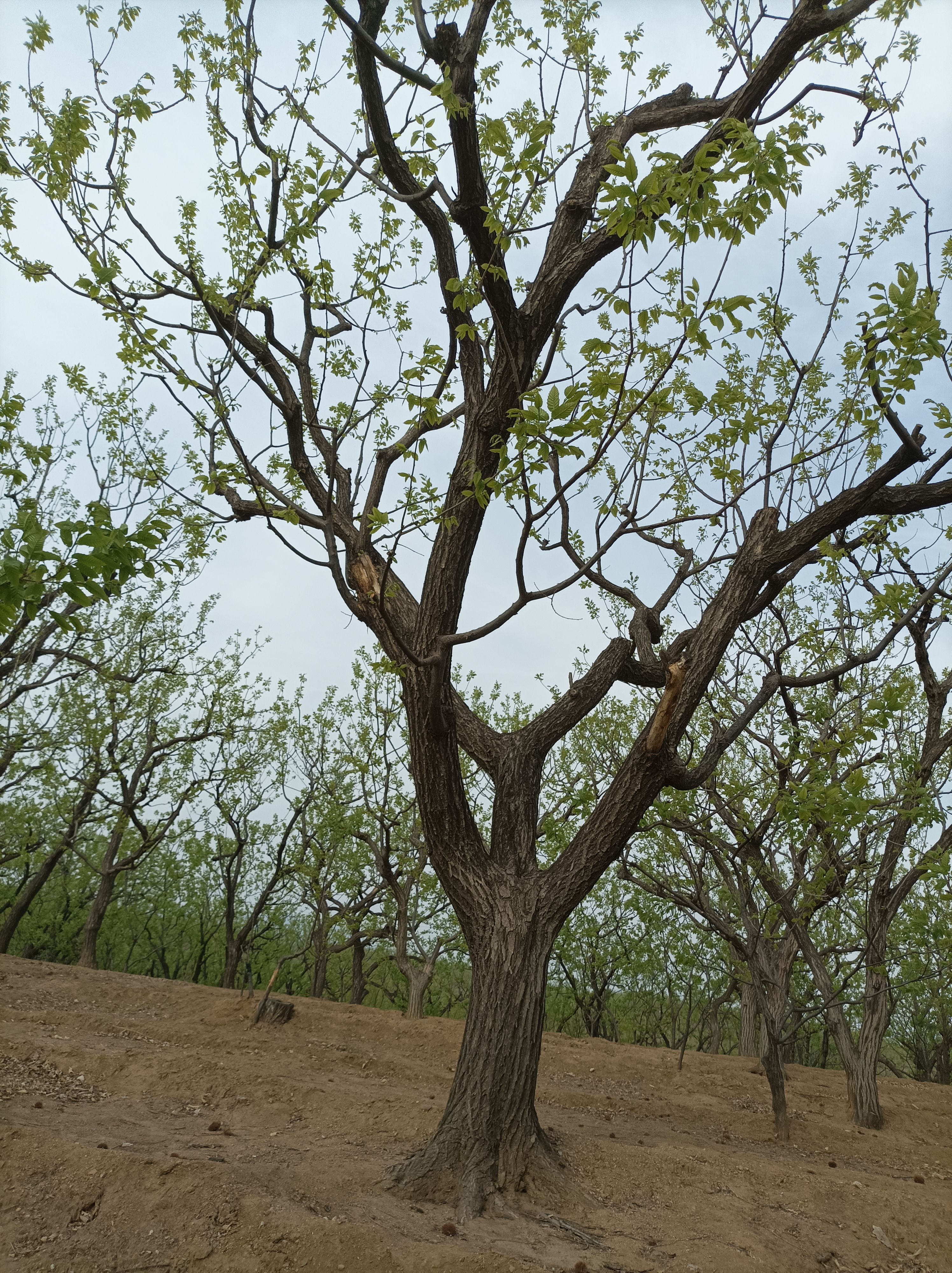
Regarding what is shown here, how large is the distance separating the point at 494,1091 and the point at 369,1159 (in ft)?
4.18

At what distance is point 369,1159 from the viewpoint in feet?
17.8

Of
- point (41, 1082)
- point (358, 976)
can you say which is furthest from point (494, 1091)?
point (358, 976)

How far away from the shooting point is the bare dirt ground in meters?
3.87

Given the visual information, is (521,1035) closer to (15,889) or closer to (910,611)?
(910,611)

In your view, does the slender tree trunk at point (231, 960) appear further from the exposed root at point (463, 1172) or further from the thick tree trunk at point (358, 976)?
the exposed root at point (463, 1172)

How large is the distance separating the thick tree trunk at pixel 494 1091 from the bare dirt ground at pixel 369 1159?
177 millimetres

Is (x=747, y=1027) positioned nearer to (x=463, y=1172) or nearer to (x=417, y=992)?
(x=417, y=992)

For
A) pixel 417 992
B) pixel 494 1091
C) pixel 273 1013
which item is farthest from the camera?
pixel 417 992

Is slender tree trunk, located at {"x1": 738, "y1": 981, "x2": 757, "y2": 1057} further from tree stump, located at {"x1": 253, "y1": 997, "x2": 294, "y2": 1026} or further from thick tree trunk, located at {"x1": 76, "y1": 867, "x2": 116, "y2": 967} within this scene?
thick tree trunk, located at {"x1": 76, "y1": 867, "x2": 116, "y2": 967}

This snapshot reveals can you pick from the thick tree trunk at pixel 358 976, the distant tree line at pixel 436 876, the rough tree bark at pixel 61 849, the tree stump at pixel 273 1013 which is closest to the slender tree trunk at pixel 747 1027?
the distant tree line at pixel 436 876

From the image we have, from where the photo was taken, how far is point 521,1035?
16.4 ft

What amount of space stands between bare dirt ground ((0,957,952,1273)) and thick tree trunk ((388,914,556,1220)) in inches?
7.0

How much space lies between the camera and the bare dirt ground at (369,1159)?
3.87 metres

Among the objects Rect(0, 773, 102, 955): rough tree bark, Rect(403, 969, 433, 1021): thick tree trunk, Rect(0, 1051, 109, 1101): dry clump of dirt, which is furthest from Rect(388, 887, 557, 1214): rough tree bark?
Rect(0, 773, 102, 955): rough tree bark
